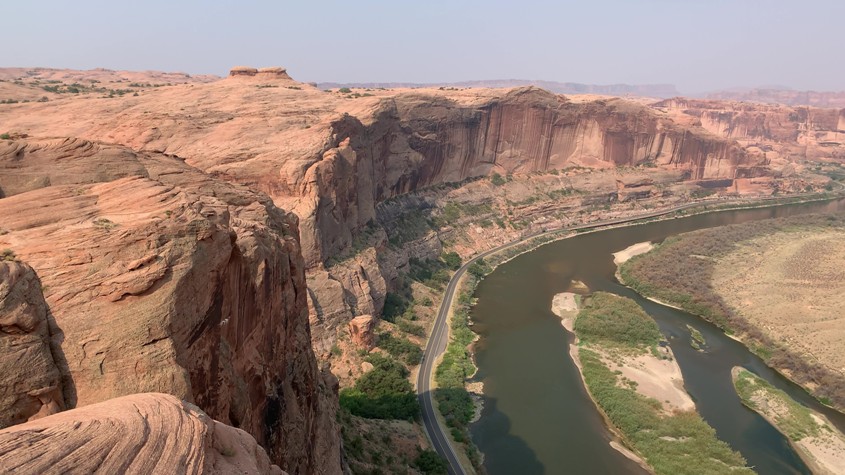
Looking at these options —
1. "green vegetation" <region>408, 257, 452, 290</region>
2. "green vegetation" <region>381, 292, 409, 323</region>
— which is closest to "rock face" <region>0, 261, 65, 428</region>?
"green vegetation" <region>381, 292, 409, 323</region>

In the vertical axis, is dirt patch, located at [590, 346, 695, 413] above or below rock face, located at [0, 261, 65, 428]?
below

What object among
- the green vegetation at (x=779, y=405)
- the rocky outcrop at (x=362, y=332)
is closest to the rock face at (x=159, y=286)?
the rocky outcrop at (x=362, y=332)

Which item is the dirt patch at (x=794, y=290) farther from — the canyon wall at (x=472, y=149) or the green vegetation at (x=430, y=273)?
the canyon wall at (x=472, y=149)

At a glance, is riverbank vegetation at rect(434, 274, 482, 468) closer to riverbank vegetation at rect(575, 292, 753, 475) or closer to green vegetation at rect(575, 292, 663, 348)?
riverbank vegetation at rect(575, 292, 753, 475)

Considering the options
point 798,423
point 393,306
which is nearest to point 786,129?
point 798,423

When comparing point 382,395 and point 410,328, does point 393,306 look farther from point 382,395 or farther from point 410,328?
point 382,395
